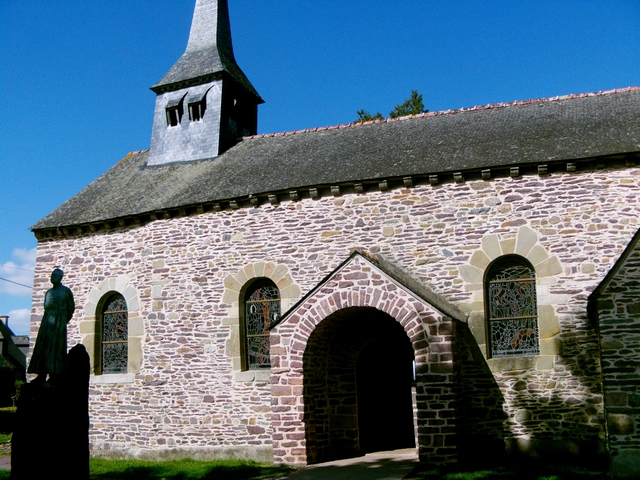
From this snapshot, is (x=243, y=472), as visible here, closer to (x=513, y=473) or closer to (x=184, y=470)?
(x=184, y=470)

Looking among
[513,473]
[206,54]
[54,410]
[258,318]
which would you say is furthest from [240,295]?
[206,54]

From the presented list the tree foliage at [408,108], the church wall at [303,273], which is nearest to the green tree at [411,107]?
the tree foliage at [408,108]

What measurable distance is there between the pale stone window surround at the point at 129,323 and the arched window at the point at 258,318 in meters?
2.70

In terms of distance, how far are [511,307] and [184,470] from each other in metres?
7.13

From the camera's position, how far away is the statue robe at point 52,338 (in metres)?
9.11

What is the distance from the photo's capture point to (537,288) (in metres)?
12.4

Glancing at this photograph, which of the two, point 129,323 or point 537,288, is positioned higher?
point 537,288

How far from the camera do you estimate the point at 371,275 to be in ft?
39.5

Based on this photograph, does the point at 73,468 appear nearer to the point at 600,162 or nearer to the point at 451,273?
the point at 451,273

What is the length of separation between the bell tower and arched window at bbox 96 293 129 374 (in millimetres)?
4672

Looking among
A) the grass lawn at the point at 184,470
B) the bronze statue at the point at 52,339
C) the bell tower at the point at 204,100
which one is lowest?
the grass lawn at the point at 184,470

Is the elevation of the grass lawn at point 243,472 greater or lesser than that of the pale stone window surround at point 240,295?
lesser

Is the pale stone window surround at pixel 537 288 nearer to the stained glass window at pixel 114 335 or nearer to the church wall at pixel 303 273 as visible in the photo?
the church wall at pixel 303 273

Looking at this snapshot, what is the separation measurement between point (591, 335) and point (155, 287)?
9524mm
